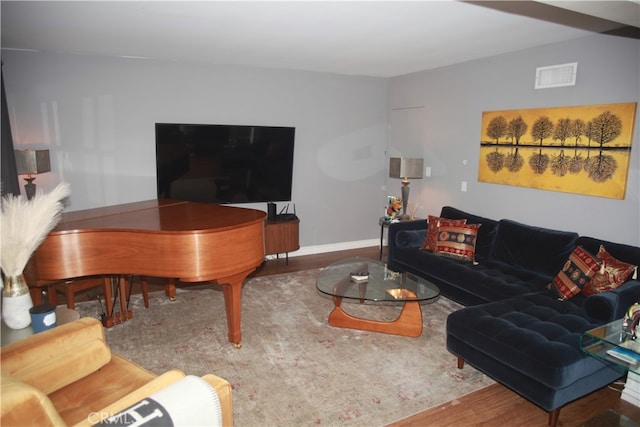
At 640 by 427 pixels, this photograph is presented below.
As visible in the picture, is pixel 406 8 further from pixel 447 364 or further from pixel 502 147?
pixel 447 364

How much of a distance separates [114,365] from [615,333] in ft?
9.20

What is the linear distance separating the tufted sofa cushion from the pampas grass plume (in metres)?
2.56

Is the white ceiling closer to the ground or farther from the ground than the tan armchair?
farther from the ground

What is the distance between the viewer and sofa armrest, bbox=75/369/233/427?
4.65 ft

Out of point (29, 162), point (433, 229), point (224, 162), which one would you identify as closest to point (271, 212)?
point (224, 162)

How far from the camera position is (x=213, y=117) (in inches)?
198

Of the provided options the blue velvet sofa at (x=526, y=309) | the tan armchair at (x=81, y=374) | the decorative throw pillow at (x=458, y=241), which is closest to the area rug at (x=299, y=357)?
the blue velvet sofa at (x=526, y=309)

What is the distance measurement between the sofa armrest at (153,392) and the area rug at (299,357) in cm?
76

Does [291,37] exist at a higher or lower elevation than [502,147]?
higher

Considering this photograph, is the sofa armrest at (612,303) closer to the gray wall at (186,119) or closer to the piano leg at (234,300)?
the piano leg at (234,300)

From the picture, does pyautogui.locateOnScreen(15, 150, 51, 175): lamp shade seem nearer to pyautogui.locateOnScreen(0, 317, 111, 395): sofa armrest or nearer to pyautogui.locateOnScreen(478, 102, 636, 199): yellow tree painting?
pyautogui.locateOnScreen(0, 317, 111, 395): sofa armrest

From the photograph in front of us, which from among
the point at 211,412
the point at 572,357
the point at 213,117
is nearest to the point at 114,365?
the point at 211,412

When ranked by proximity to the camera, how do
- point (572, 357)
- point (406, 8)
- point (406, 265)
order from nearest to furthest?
point (572, 357) < point (406, 8) < point (406, 265)

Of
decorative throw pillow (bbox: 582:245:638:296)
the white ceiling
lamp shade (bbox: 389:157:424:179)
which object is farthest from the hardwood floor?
lamp shade (bbox: 389:157:424:179)
